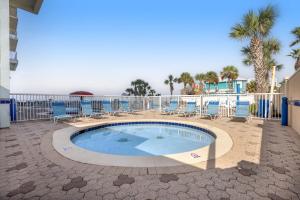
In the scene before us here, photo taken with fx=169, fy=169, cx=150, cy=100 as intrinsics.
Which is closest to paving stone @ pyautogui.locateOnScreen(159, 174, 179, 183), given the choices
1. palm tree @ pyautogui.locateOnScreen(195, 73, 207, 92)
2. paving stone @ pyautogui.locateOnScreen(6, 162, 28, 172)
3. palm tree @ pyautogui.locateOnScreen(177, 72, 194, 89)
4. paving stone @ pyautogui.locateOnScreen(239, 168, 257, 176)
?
paving stone @ pyautogui.locateOnScreen(239, 168, 257, 176)

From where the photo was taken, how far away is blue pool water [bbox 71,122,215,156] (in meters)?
5.11

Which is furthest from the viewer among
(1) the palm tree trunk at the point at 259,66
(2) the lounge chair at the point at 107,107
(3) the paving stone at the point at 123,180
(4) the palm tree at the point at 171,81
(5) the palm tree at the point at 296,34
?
(4) the palm tree at the point at 171,81

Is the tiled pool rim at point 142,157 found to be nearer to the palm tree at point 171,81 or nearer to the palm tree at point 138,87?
the palm tree at point 138,87

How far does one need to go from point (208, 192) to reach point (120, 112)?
9.97 m

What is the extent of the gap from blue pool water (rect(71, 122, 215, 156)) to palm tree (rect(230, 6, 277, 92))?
24.4ft

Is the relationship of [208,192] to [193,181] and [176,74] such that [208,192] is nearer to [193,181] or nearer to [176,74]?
[193,181]

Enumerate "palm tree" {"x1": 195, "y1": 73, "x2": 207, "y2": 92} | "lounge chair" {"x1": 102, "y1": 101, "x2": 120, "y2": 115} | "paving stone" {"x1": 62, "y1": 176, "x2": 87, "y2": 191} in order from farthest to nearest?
"palm tree" {"x1": 195, "y1": 73, "x2": 207, "y2": 92} < "lounge chair" {"x1": 102, "y1": 101, "x2": 120, "y2": 115} < "paving stone" {"x1": 62, "y1": 176, "x2": 87, "y2": 191}

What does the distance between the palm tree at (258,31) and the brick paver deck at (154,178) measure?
919cm

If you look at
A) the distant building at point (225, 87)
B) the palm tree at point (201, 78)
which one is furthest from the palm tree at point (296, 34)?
the palm tree at point (201, 78)

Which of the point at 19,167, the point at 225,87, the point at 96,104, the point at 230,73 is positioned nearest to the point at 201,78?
the point at 225,87

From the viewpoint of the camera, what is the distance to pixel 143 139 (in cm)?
626

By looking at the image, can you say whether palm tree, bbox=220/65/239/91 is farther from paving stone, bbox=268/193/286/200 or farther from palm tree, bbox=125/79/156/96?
paving stone, bbox=268/193/286/200

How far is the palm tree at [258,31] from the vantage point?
427 inches

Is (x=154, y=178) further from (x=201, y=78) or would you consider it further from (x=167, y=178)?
(x=201, y=78)
